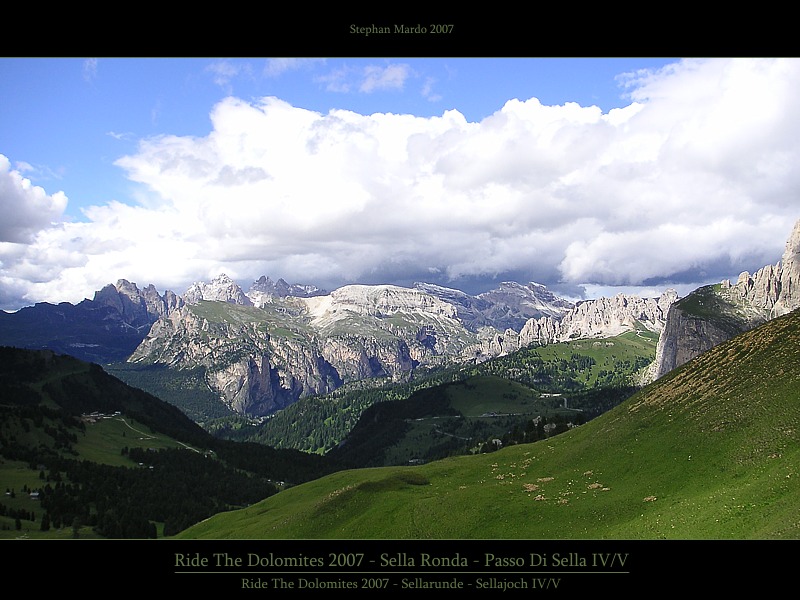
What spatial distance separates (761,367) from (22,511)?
18032cm

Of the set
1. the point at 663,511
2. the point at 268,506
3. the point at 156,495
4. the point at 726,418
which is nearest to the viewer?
the point at 663,511

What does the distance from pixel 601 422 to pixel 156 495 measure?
17226 cm

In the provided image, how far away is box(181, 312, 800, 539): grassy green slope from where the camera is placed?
3716 cm

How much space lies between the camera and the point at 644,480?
5144cm

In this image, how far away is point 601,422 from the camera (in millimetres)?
83938

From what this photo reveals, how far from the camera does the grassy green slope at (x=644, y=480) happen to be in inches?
1463
